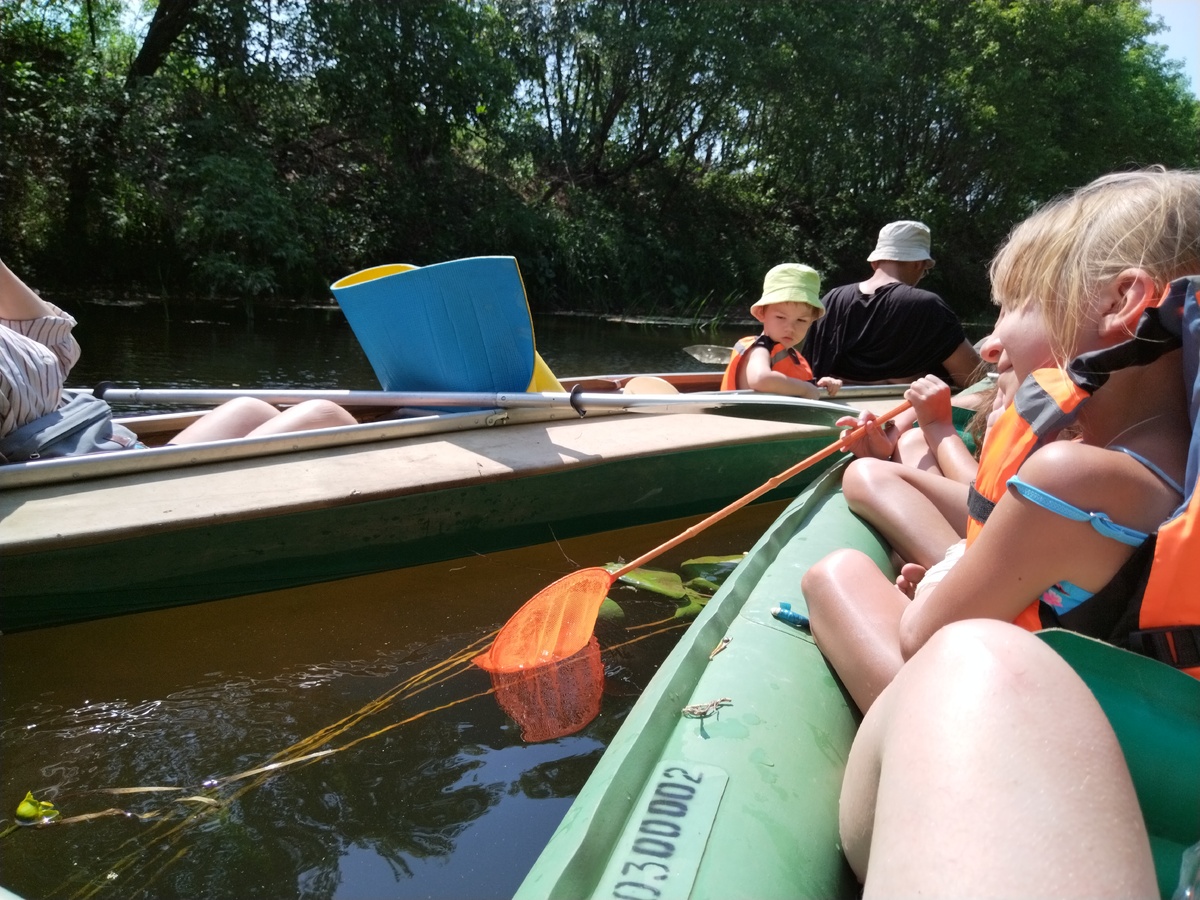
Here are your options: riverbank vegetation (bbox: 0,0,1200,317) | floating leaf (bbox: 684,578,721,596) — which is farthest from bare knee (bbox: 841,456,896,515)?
riverbank vegetation (bbox: 0,0,1200,317)

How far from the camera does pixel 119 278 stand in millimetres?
11062

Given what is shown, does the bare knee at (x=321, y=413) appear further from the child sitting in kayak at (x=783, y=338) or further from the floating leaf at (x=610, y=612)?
the child sitting in kayak at (x=783, y=338)

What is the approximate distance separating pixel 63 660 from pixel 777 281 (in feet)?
8.99

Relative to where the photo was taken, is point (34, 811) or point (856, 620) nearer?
point (856, 620)

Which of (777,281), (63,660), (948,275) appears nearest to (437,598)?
(63,660)

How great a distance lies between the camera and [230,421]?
275cm

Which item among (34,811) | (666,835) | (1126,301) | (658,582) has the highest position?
(1126,301)

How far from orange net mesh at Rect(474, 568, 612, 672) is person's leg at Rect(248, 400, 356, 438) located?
106cm

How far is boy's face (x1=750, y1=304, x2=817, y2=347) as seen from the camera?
3.52 metres

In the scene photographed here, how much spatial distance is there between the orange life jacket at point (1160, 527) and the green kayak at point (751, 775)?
0.05 m

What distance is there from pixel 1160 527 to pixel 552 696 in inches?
59.3

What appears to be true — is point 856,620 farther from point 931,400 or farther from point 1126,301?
point 931,400

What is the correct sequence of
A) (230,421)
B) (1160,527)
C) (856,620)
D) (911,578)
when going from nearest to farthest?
(1160,527)
(856,620)
(911,578)
(230,421)

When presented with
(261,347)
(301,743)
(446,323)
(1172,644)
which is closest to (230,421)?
(446,323)
